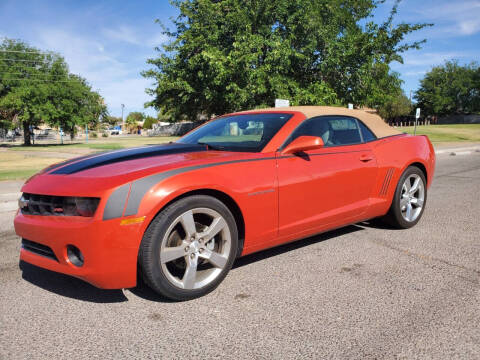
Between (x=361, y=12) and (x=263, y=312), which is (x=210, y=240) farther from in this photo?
→ (x=361, y=12)

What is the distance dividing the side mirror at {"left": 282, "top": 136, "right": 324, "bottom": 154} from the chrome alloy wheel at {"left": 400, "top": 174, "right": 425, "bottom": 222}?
69.8 inches

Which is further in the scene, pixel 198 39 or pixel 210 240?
pixel 198 39

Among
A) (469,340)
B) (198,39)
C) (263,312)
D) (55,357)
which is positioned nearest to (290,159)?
A: (263,312)

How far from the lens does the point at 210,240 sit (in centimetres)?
290

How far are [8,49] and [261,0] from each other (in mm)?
26435

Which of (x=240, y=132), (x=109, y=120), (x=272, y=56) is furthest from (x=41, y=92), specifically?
(x=240, y=132)

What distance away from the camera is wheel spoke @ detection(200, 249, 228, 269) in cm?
282

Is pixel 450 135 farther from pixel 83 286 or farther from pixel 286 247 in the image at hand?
pixel 83 286

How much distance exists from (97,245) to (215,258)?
0.86m

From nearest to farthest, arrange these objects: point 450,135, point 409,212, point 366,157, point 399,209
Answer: point 366,157 → point 399,209 → point 409,212 → point 450,135

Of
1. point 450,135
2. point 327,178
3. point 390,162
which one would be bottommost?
point 327,178

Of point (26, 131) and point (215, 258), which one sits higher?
point (26, 131)

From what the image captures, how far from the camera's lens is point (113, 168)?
108 inches

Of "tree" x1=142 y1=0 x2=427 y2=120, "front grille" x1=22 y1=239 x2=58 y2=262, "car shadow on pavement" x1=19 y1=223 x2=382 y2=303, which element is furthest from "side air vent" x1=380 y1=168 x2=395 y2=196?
"tree" x1=142 y1=0 x2=427 y2=120
